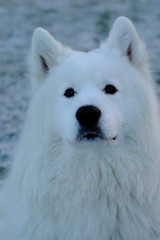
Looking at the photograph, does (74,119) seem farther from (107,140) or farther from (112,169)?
(112,169)

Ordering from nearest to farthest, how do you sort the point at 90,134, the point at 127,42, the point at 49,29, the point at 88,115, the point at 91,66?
the point at 88,115 < the point at 90,134 < the point at 91,66 < the point at 127,42 < the point at 49,29

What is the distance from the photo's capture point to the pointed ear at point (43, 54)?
3.72m

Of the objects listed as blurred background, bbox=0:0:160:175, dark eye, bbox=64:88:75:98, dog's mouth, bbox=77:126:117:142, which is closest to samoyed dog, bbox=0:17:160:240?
dark eye, bbox=64:88:75:98

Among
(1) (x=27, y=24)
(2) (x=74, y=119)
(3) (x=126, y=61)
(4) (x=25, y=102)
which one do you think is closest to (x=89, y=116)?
(2) (x=74, y=119)

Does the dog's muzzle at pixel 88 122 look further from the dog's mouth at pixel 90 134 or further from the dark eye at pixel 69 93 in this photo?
the dark eye at pixel 69 93

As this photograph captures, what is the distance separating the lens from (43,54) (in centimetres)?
380

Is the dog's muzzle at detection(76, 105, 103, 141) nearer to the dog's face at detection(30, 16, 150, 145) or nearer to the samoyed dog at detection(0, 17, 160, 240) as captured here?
the dog's face at detection(30, 16, 150, 145)

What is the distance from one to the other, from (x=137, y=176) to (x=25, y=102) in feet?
11.6

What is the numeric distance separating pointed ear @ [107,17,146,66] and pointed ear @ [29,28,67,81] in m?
0.43

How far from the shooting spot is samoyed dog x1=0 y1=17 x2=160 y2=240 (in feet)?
11.6

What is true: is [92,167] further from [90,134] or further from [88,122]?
[88,122]

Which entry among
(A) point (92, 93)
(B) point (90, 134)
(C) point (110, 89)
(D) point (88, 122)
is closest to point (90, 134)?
(B) point (90, 134)

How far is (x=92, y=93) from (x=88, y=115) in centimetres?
24

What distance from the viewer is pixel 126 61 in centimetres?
377
